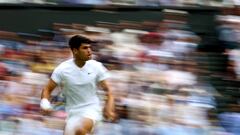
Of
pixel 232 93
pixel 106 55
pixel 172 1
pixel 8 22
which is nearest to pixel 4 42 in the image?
pixel 8 22

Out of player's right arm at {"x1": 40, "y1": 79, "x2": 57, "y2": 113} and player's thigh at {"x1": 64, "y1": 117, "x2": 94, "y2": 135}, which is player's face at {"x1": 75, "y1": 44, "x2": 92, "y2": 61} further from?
player's thigh at {"x1": 64, "y1": 117, "x2": 94, "y2": 135}

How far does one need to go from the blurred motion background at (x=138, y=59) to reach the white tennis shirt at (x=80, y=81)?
3.28ft

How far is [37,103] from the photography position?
34.4 ft

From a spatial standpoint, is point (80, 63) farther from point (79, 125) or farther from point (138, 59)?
point (138, 59)

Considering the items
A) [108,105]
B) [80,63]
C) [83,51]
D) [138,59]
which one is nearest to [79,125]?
[108,105]

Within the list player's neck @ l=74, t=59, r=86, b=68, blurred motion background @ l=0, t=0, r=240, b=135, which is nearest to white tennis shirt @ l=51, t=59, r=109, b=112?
player's neck @ l=74, t=59, r=86, b=68

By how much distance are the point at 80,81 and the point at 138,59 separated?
8.98ft

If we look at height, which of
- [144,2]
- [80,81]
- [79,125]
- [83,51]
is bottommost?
[79,125]

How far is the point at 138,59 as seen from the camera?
429 inches

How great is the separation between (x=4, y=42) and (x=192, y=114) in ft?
12.3

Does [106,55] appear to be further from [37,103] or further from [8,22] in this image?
[8,22]

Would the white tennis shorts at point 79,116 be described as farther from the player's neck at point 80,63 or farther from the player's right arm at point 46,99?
the player's neck at point 80,63

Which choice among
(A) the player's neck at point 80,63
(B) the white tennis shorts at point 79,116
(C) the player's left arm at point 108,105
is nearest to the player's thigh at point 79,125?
(B) the white tennis shorts at point 79,116

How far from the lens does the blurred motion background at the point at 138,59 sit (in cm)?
983
